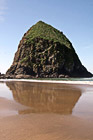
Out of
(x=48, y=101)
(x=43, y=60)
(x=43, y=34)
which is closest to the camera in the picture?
(x=48, y=101)

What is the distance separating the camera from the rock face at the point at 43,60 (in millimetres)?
93750

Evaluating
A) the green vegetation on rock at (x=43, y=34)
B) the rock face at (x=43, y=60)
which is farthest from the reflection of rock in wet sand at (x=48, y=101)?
the green vegetation on rock at (x=43, y=34)

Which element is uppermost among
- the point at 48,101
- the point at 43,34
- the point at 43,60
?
the point at 43,34

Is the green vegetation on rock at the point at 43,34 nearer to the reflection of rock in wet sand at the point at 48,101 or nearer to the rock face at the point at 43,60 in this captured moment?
the rock face at the point at 43,60

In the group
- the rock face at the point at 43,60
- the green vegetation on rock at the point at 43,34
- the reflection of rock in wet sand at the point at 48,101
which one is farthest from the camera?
the green vegetation on rock at the point at 43,34

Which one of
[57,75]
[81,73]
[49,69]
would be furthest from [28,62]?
[81,73]

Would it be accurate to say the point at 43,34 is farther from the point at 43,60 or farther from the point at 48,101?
the point at 48,101

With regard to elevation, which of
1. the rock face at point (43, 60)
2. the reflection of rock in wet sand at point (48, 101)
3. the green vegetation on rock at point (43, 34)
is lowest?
the reflection of rock in wet sand at point (48, 101)

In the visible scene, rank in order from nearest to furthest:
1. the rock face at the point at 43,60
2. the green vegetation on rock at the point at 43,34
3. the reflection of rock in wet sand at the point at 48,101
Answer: the reflection of rock in wet sand at the point at 48,101
the rock face at the point at 43,60
the green vegetation on rock at the point at 43,34

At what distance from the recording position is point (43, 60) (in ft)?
319

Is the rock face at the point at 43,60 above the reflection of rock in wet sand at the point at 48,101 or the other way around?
above

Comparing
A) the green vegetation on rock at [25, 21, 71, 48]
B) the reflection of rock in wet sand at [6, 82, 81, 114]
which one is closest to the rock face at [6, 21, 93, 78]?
the green vegetation on rock at [25, 21, 71, 48]

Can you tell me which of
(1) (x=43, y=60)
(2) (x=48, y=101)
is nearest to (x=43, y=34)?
(1) (x=43, y=60)

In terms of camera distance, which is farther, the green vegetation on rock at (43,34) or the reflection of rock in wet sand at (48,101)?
the green vegetation on rock at (43,34)
